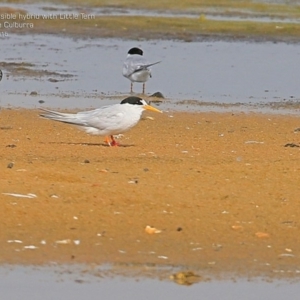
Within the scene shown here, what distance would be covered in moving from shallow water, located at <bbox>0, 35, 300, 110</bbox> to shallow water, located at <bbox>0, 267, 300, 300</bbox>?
9030 mm

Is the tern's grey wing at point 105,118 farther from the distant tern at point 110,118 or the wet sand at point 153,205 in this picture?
the wet sand at point 153,205

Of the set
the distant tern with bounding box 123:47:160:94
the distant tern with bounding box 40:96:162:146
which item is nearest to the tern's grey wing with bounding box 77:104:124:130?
the distant tern with bounding box 40:96:162:146

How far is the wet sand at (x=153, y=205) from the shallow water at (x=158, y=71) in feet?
A: 17.1

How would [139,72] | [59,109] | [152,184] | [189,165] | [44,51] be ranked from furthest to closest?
[44,51], [139,72], [59,109], [189,165], [152,184]

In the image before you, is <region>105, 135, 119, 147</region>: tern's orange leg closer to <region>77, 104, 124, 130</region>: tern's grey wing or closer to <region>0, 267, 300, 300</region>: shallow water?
<region>77, 104, 124, 130</region>: tern's grey wing

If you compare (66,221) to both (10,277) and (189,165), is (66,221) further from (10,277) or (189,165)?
(189,165)

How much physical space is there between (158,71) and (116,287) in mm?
14854

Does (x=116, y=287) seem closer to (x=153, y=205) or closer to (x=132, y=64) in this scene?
(x=153, y=205)

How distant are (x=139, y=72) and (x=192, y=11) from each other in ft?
66.7

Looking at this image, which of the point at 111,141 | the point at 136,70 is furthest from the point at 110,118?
the point at 136,70

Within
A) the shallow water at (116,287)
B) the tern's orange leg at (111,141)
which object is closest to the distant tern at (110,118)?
the tern's orange leg at (111,141)

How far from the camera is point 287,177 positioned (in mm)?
9500

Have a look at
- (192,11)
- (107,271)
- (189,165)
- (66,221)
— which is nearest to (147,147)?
(189,165)

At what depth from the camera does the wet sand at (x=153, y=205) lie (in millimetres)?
7215
